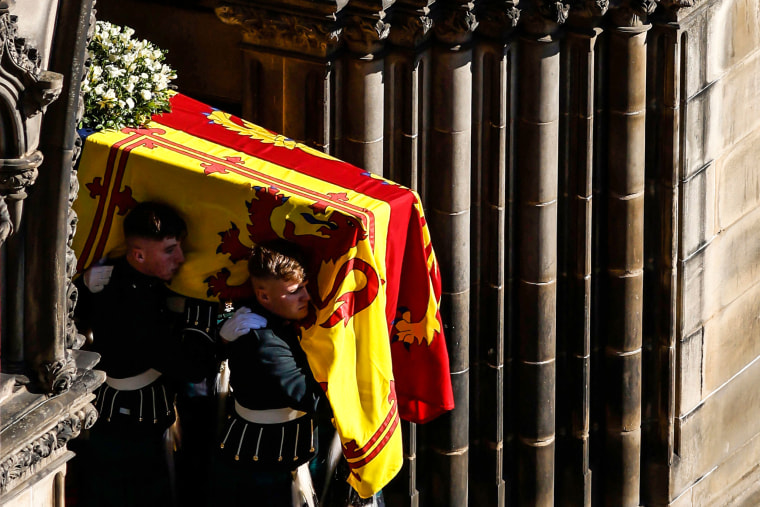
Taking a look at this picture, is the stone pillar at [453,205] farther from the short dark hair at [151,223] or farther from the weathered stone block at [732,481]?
the weathered stone block at [732,481]

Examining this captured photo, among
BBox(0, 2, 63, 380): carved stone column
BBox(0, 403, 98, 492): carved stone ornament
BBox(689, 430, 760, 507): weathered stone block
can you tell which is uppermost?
BBox(0, 2, 63, 380): carved stone column

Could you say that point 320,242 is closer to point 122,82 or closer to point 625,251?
point 122,82

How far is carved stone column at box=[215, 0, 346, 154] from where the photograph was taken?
12.6 metres

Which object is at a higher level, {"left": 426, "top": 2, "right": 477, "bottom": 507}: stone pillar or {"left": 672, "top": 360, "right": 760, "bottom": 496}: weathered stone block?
{"left": 426, "top": 2, "right": 477, "bottom": 507}: stone pillar

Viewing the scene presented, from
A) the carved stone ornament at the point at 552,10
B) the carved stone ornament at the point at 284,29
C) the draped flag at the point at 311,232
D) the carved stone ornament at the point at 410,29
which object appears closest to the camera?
the draped flag at the point at 311,232

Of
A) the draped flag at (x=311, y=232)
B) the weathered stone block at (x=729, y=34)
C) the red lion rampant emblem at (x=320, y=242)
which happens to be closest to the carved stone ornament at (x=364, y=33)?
the draped flag at (x=311, y=232)

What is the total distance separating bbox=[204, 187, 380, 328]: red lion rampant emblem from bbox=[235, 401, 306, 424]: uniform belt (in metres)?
0.57

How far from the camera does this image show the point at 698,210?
48.4 feet

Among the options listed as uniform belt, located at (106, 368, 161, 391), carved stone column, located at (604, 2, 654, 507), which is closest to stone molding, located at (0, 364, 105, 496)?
uniform belt, located at (106, 368, 161, 391)

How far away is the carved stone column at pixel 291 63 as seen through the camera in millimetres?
12641

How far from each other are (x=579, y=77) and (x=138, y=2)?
2982 mm

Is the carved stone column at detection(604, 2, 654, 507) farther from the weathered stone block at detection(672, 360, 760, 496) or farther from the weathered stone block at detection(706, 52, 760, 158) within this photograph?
the weathered stone block at detection(706, 52, 760, 158)

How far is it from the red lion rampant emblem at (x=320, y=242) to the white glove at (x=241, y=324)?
176mm

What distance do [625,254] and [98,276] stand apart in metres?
4.38
